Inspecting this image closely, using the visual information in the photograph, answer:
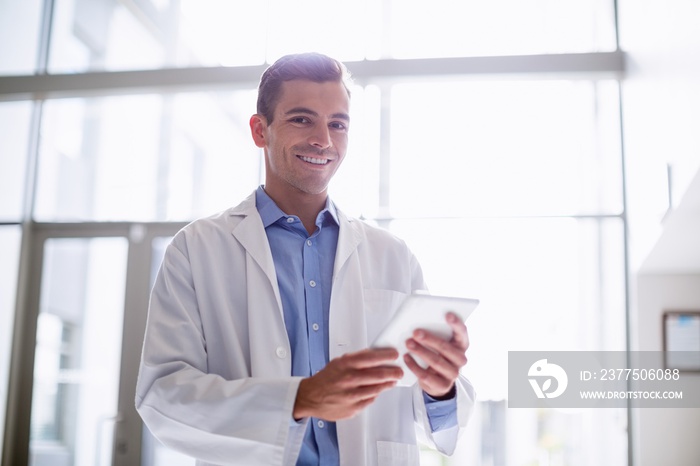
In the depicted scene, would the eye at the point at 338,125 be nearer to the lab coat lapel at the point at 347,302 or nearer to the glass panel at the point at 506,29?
the lab coat lapel at the point at 347,302

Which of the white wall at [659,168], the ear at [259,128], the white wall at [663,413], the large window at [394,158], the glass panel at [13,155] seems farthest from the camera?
the glass panel at [13,155]

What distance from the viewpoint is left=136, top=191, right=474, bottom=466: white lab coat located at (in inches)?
51.4

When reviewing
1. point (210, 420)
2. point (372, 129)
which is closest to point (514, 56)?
point (372, 129)

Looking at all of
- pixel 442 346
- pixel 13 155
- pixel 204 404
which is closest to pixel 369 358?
pixel 442 346

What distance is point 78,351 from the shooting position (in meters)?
4.78

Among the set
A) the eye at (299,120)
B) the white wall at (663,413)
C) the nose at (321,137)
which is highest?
the eye at (299,120)

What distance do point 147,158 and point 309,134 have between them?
143 inches

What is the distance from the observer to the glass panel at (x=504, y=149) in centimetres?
458

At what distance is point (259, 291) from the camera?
1496mm

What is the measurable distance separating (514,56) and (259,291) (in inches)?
139

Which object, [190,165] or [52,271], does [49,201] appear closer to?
[52,271]

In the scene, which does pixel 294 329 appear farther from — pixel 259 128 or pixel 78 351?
pixel 78 351

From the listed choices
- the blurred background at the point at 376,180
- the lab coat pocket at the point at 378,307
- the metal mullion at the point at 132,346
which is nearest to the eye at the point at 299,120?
the lab coat pocket at the point at 378,307

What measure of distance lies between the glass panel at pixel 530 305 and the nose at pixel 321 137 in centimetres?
295
